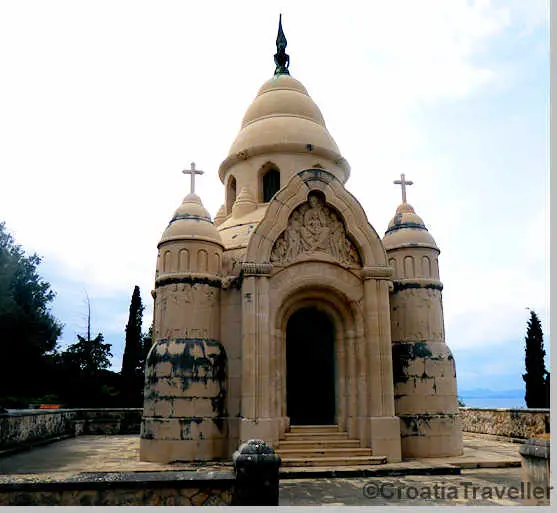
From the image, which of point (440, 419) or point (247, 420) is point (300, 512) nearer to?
point (247, 420)

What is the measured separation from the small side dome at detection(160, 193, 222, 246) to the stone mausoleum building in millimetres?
45

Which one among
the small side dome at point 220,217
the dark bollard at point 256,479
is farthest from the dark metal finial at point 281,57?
the dark bollard at point 256,479

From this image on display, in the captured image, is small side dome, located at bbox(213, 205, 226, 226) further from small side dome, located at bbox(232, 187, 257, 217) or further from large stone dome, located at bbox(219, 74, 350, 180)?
small side dome, located at bbox(232, 187, 257, 217)

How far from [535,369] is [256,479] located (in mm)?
30340

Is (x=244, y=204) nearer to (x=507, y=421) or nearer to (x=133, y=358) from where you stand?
(x=507, y=421)

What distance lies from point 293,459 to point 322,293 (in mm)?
4812

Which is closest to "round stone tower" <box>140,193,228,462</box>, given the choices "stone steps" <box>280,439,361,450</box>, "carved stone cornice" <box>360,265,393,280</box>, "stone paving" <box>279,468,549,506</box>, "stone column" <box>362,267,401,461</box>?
"stone steps" <box>280,439,361,450</box>

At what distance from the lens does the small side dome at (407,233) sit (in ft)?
59.9

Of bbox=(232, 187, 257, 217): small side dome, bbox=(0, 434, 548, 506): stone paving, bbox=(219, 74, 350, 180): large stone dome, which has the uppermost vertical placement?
bbox=(219, 74, 350, 180): large stone dome

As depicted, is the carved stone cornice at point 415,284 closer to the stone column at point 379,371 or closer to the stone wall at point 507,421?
the stone column at point 379,371

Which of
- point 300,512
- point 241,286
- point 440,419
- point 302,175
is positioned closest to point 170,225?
point 241,286

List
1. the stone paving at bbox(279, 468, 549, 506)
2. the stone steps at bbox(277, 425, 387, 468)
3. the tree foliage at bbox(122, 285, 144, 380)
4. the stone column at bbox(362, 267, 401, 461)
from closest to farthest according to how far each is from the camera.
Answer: the stone paving at bbox(279, 468, 549, 506)
the stone steps at bbox(277, 425, 387, 468)
the stone column at bbox(362, 267, 401, 461)
the tree foliage at bbox(122, 285, 144, 380)

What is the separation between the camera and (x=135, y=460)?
1580 cm

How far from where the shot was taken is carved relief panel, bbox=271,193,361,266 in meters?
16.3
